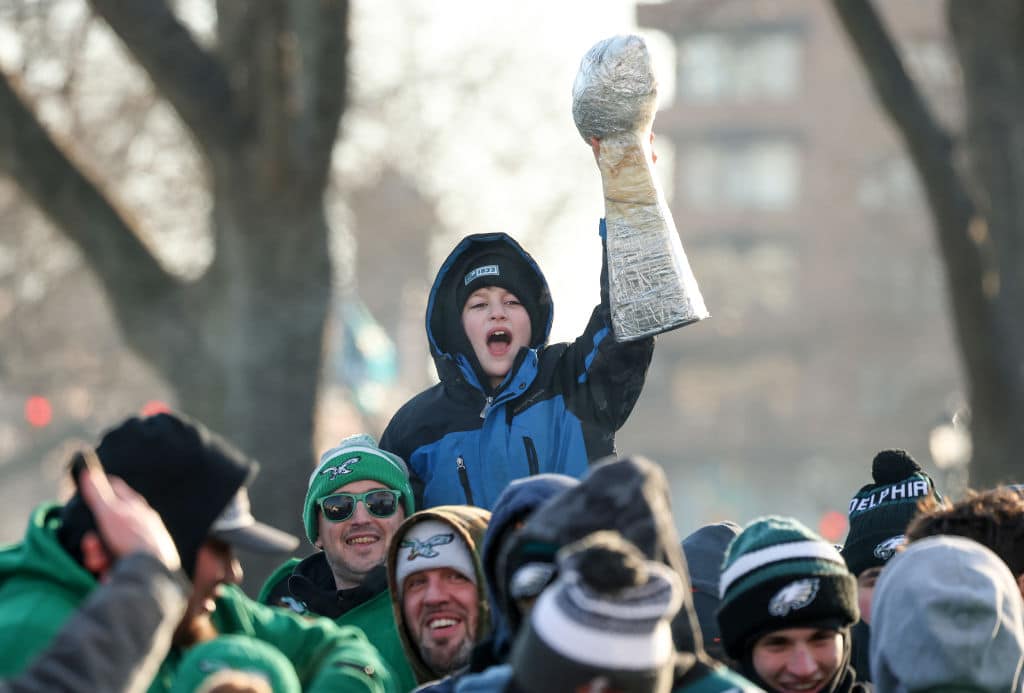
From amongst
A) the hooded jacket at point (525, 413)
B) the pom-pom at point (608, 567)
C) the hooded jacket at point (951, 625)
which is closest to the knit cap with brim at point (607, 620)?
the pom-pom at point (608, 567)

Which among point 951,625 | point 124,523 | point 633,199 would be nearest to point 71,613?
point 124,523

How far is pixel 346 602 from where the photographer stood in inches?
212

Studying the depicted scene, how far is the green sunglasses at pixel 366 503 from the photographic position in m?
5.57

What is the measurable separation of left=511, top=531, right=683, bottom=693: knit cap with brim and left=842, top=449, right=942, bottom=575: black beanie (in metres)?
2.15

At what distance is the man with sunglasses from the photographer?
5.42 m

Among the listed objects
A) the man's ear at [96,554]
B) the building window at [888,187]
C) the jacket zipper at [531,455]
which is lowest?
the building window at [888,187]

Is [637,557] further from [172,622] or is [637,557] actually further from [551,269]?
[551,269]

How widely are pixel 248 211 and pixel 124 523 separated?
6.94 metres

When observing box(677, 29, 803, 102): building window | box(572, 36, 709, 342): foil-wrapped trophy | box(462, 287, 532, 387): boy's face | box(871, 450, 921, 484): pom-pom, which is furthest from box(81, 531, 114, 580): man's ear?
box(677, 29, 803, 102): building window

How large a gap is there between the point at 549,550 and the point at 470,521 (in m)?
1.13

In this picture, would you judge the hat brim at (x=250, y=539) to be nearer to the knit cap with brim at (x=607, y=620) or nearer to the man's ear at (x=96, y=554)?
the man's ear at (x=96, y=554)

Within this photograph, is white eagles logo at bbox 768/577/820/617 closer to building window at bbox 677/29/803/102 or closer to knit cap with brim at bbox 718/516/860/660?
knit cap with brim at bbox 718/516/860/660

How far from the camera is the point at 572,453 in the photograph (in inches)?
219

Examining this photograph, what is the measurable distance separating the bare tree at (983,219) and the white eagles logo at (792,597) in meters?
7.69
